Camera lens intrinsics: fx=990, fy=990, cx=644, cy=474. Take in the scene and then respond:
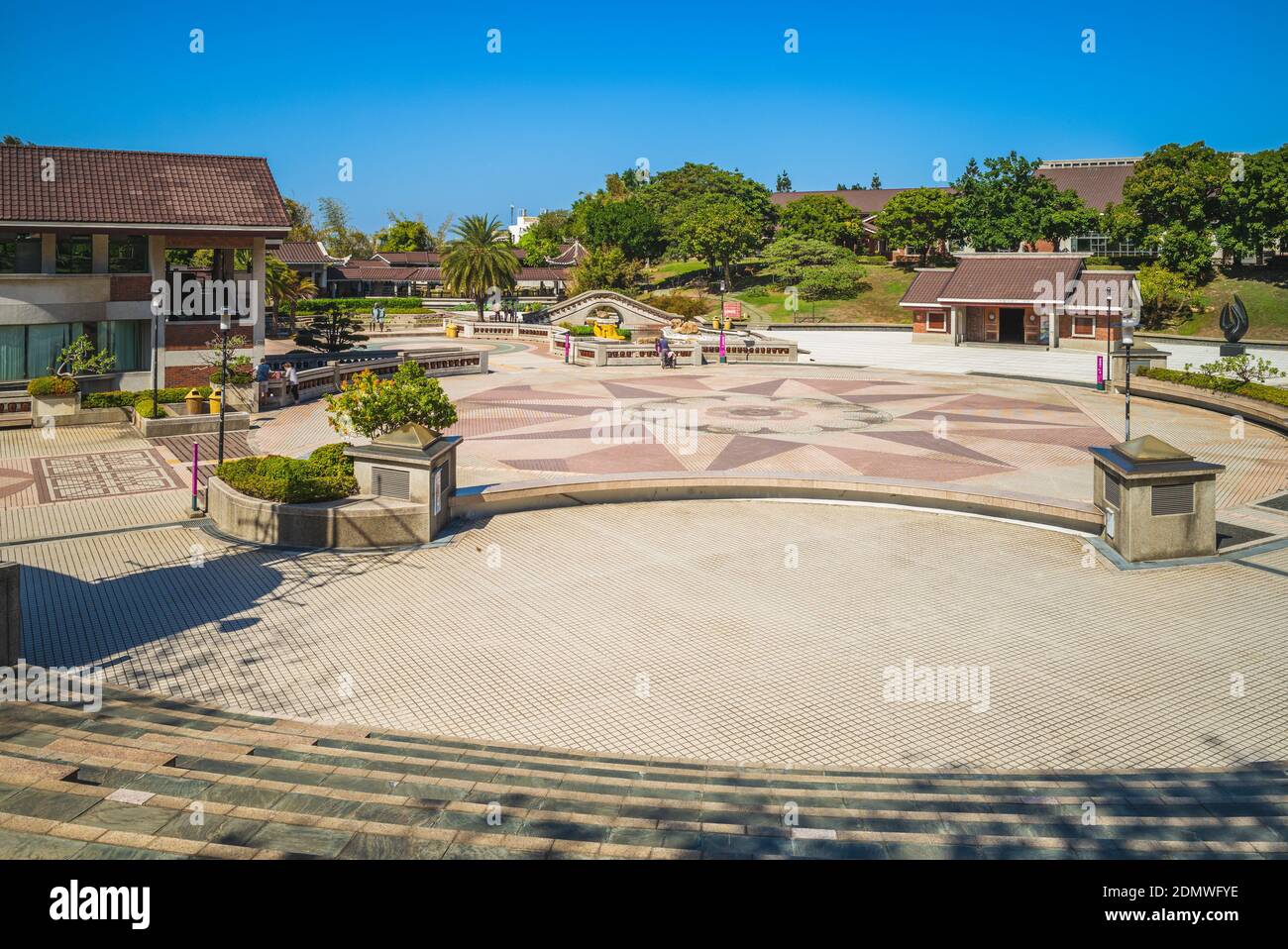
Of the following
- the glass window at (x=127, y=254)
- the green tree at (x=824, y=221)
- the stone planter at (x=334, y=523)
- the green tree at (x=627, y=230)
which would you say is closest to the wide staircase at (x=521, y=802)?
the stone planter at (x=334, y=523)

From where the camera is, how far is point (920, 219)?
321 feet

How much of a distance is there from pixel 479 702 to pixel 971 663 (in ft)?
20.7

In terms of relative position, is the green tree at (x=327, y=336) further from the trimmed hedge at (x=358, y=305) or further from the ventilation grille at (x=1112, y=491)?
the ventilation grille at (x=1112, y=491)

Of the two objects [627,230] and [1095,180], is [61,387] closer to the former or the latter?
[627,230]

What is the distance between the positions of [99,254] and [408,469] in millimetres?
21849

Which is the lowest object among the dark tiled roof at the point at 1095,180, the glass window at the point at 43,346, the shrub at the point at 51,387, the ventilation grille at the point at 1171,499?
the ventilation grille at the point at 1171,499

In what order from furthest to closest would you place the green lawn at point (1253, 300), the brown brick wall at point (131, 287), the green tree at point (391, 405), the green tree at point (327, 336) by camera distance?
the green lawn at point (1253, 300) → the green tree at point (327, 336) → the brown brick wall at point (131, 287) → the green tree at point (391, 405)

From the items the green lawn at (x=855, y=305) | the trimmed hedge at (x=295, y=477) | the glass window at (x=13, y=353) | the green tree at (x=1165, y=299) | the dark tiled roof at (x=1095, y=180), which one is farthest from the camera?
the dark tiled roof at (x=1095, y=180)

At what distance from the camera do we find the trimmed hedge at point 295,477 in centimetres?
1858

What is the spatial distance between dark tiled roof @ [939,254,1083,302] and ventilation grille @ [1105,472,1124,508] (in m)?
46.2

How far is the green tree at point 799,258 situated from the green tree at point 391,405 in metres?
73.2

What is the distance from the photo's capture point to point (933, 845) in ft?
23.8
